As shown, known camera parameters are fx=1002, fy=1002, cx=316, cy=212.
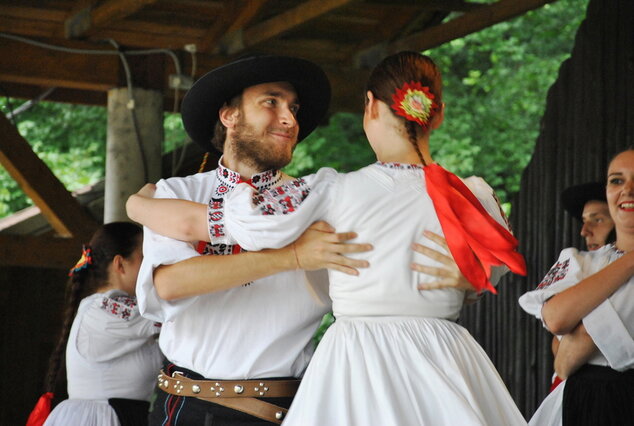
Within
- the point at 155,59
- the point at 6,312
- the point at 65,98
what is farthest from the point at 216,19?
the point at 6,312

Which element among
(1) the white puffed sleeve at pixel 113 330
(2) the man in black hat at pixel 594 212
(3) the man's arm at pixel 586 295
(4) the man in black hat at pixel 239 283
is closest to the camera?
(4) the man in black hat at pixel 239 283

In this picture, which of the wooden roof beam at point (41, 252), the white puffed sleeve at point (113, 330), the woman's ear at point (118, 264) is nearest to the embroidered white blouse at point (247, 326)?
the white puffed sleeve at point (113, 330)

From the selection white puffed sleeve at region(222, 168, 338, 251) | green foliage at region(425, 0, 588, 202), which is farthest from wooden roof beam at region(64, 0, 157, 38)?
green foliage at region(425, 0, 588, 202)

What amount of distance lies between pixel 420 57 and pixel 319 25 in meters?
4.34

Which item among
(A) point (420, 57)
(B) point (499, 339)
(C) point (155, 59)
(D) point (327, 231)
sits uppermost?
(C) point (155, 59)

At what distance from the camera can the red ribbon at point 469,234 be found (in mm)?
2309

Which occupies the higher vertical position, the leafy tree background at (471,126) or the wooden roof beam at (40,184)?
the leafy tree background at (471,126)

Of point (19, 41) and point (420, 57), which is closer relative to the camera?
point (420, 57)

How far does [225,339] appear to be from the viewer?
2.73 metres

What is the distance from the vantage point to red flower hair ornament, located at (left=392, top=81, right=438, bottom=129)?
2.38 meters

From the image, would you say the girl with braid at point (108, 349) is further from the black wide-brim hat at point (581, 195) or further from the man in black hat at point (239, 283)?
the black wide-brim hat at point (581, 195)

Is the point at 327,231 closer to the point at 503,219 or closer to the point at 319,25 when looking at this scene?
the point at 503,219

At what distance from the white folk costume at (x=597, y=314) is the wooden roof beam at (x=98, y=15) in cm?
289

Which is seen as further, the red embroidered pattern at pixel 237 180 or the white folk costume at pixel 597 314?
the white folk costume at pixel 597 314
